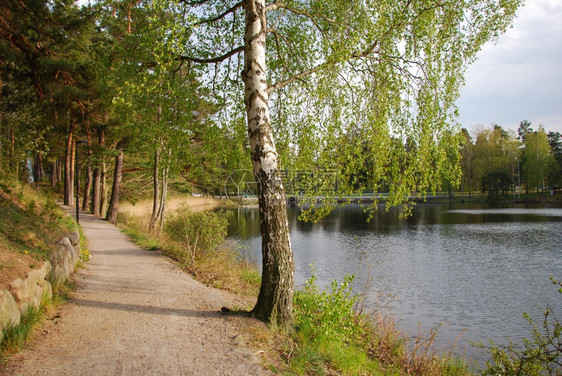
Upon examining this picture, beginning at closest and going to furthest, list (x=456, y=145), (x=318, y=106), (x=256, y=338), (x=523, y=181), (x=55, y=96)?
(x=256, y=338), (x=456, y=145), (x=318, y=106), (x=55, y=96), (x=523, y=181)

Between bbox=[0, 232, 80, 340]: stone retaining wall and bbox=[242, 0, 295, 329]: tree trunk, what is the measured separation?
9.80ft

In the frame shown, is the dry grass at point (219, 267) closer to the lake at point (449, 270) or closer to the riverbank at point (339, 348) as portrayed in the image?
the riverbank at point (339, 348)

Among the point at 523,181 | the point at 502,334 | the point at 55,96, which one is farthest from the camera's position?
the point at 523,181

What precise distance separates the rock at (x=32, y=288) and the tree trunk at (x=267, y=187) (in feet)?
9.80

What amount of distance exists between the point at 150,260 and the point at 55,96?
8691 millimetres

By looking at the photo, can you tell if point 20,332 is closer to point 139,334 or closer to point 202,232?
point 139,334

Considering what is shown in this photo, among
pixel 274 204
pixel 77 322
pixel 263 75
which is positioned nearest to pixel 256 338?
pixel 274 204

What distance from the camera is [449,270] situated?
15.5 m

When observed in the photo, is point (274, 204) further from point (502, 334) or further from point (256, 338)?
point (502, 334)

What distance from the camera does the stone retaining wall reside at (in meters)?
4.39

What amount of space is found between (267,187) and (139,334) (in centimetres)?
251

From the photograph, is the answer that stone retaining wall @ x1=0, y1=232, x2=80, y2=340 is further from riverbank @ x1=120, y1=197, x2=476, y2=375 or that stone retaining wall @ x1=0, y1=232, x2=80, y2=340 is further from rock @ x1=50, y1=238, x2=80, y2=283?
riverbank @ x1=120, y1=197, x2=476, y2=375

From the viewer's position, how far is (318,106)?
279 inches

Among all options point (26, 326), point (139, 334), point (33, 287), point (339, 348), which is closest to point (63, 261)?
point (33, 287)
